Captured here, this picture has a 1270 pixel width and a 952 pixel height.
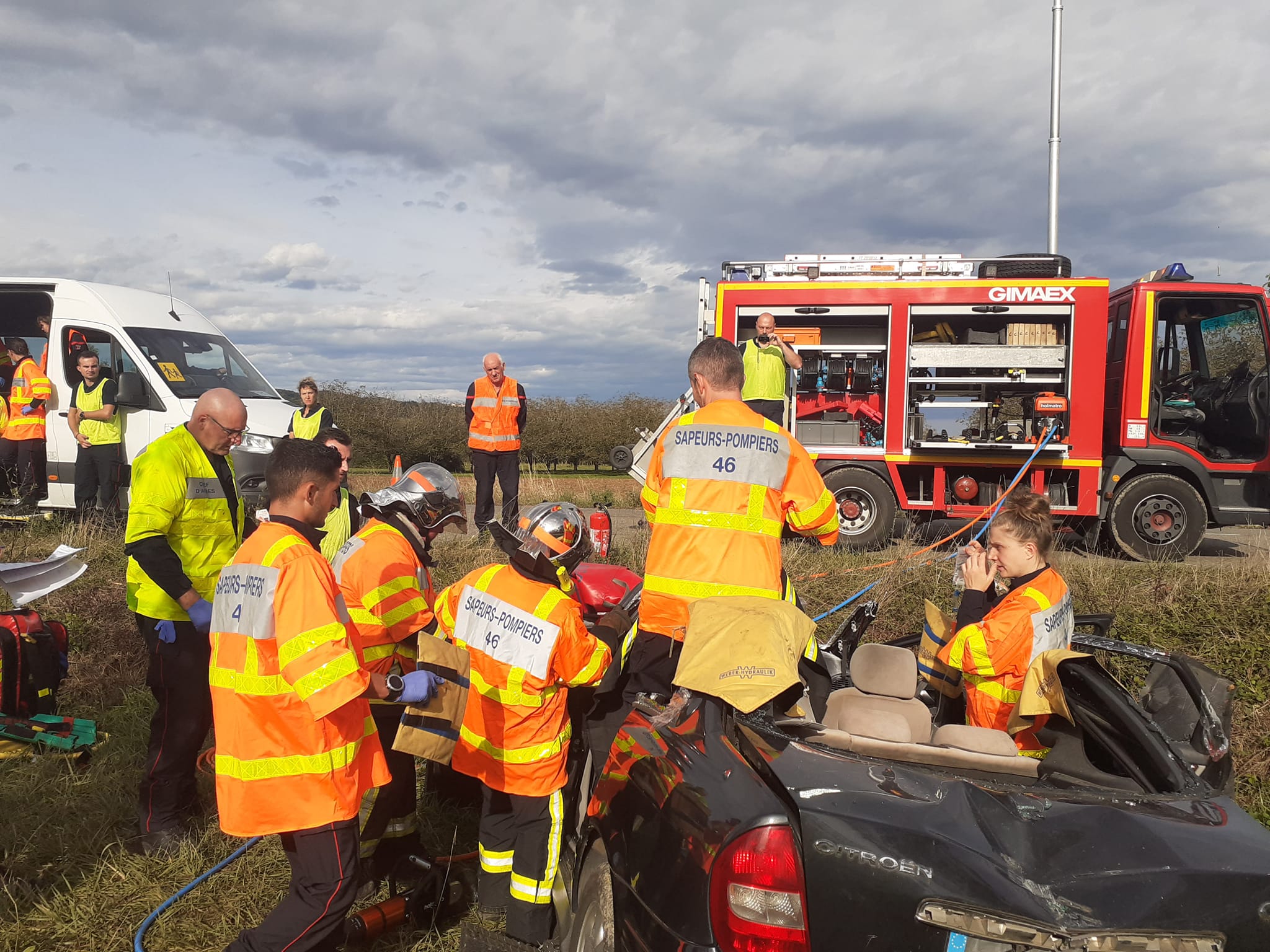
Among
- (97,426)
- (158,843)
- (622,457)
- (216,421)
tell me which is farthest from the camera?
(622,457)

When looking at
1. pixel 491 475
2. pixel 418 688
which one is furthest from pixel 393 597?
pixel 491 475

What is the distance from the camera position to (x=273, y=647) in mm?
2488

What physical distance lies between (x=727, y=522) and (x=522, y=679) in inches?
38.2

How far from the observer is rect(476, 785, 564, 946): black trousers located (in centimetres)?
294

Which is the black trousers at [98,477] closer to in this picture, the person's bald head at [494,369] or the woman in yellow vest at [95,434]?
the woman in yellow vest at [95,434]

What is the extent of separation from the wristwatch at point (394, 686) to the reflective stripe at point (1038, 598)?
219 cm

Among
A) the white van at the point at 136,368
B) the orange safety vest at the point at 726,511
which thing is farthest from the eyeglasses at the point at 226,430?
the white van at the point at 136,368

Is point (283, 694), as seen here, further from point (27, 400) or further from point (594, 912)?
point (27, 400)

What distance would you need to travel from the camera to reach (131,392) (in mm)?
8375

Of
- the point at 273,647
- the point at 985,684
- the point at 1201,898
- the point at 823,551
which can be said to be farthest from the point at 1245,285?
the point at 273,647

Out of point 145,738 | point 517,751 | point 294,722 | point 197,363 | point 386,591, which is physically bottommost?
point 145,738

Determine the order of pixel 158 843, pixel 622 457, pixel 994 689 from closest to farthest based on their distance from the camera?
pixel 994 689, pixel 158 843, pixel 622 457

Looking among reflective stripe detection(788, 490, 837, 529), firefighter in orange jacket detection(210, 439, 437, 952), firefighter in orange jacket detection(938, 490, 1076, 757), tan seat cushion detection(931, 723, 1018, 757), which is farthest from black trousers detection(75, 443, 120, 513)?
tan seat cushion detection(931, 723, 1018, 757)

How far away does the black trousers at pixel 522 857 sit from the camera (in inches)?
116
